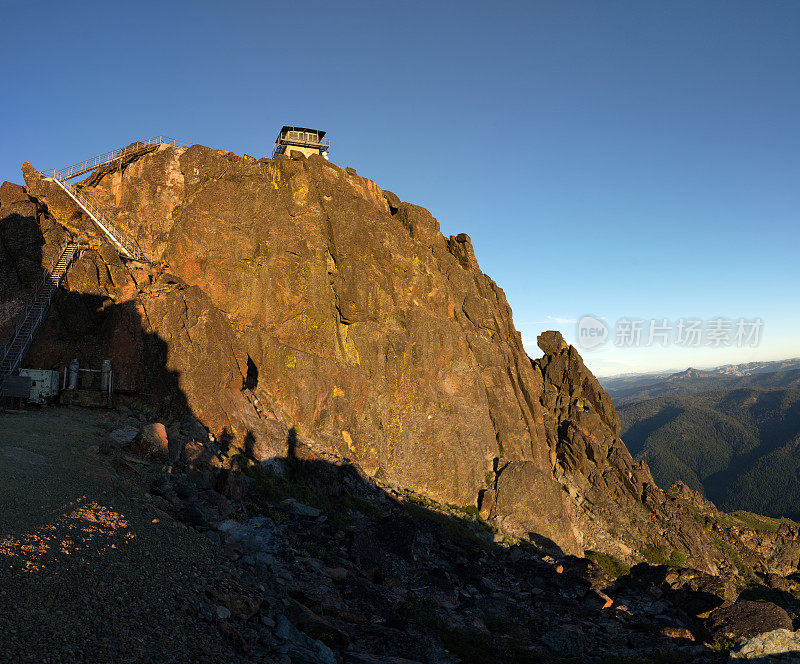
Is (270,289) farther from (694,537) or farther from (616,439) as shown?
(694,537)

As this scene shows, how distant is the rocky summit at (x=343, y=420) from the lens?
67.8 feet

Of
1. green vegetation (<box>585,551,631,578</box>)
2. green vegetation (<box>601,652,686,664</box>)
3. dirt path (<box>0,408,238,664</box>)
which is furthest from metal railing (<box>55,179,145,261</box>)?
green vegetation (<box>585,551,631,578</box>)

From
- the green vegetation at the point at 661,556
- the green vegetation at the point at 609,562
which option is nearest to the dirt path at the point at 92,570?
the green vegetation at the point at 609,562

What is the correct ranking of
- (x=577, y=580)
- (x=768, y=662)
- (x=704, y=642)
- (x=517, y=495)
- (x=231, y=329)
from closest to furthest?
1. (x=768, y=662)
2. (x=704, y=642)
3. (x=577, y=580)
4. (x=231, y=329)
5. (x=517, y=495)

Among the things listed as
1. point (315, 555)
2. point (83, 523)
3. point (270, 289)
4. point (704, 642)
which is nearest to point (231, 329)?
point (270, 289)

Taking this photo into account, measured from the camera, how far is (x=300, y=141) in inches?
2584

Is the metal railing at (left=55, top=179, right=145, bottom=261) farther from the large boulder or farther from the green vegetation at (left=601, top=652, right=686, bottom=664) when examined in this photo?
the large boulder

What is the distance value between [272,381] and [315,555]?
21.9 meters

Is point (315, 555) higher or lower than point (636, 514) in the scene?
higher

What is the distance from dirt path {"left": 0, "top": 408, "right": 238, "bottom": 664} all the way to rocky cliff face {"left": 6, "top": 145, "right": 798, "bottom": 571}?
597 inches

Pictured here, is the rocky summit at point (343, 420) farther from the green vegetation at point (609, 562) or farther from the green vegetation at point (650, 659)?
the green vegetation at point (650, 659)

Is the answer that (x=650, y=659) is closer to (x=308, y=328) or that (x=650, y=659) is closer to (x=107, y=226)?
(x=308, y=328)

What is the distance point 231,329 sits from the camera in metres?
40.9

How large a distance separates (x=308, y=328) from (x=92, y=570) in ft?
111
